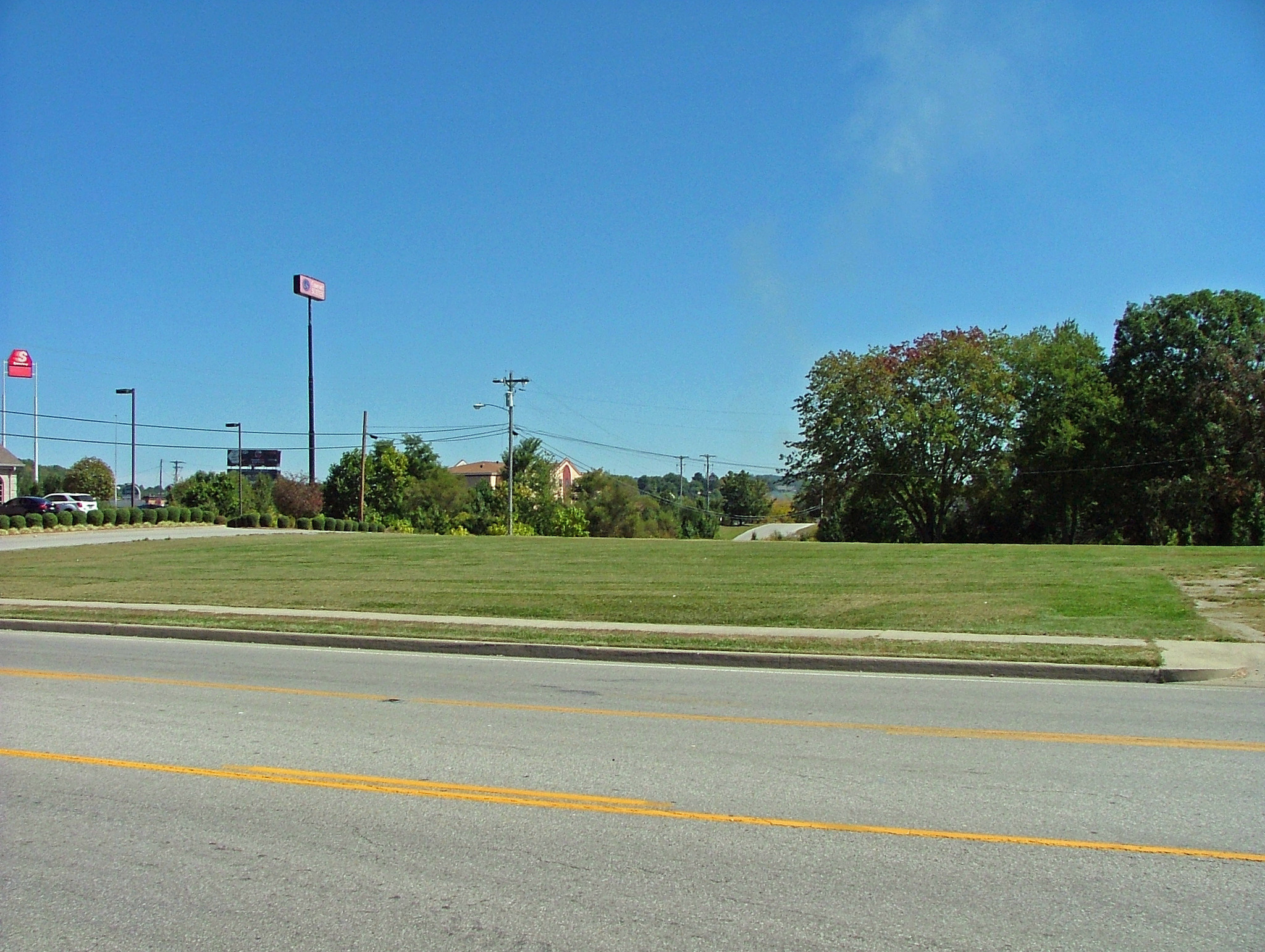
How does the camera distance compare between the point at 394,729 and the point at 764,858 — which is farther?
the point at 394,729

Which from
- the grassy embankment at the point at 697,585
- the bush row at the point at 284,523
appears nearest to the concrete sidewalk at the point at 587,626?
the grassy embankment at the point at 697,585

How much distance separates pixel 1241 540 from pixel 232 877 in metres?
59.3

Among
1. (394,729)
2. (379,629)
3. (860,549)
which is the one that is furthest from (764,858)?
(860,549)

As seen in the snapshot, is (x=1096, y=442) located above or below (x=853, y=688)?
above

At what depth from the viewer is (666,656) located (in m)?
12.4

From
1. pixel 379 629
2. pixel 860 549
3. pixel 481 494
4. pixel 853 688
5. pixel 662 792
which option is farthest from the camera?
pixel 481 494

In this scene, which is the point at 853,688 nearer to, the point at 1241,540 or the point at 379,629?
the point at 379,629

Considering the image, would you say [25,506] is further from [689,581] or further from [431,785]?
[431,785]

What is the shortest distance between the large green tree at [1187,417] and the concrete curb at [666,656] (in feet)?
145

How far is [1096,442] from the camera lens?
59406 mm

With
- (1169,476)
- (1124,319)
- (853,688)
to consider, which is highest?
(1124,319)

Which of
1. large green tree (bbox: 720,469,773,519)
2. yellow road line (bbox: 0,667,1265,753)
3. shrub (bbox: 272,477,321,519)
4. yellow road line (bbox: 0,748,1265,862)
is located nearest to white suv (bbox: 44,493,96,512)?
shrub (bbox: 272,477,321,519)

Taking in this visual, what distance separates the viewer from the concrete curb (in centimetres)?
1091

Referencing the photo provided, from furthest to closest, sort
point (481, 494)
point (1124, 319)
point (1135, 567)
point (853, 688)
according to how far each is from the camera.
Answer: point (481, 494) → point (1124, 319) → point (1135, 567) → point (853, 688)
